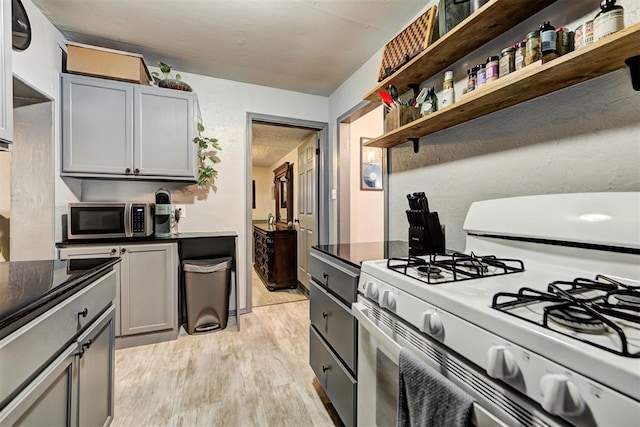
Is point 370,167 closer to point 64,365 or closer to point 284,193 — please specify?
point 284,193

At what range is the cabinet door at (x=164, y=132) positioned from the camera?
234 cm

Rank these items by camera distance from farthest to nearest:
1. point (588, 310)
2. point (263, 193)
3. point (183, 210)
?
point (263, 193) < point (183, 210) < point (588, 310)

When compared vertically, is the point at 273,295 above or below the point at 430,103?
below

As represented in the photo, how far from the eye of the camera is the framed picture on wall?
334 centimetres

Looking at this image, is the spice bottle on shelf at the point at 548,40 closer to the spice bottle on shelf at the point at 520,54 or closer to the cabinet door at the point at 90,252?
the spice bottle on shelf at the point at 520,54

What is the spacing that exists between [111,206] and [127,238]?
280mm

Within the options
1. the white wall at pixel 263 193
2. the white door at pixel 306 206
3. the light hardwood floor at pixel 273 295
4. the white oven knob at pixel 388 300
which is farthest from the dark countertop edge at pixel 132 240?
the white wall at pixel 263 193

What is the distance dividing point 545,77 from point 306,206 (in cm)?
303

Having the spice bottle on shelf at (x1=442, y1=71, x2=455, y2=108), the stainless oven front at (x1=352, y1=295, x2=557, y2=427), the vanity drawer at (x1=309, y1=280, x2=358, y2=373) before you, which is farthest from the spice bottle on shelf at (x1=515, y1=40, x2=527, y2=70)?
the vanity drawer at (x1=309, y1=280, x2=358, y2=373)

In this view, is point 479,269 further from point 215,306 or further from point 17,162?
point 17,162

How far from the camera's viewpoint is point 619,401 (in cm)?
39

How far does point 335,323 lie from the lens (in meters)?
1.39

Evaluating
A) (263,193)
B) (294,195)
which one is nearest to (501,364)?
(294,195)

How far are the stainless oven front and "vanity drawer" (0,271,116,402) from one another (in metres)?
0.97
